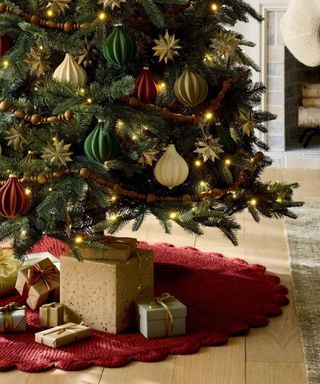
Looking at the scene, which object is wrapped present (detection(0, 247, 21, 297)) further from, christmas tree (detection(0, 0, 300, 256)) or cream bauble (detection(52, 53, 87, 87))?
cream bauble (detection(52, 53, 87, 87))

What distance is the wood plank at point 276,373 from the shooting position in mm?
2463

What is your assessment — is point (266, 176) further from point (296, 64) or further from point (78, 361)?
point (78, 361)

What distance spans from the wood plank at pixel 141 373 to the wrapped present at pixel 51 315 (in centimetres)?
33

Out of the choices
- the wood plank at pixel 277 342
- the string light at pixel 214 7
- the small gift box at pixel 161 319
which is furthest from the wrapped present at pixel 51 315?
the string light at pixel 214 7

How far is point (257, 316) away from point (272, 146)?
261 centimetres

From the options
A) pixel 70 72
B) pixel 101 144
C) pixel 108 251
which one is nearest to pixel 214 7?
pixel 70 72

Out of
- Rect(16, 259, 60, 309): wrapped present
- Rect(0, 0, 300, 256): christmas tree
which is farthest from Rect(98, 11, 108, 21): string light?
Rect(16, 259, 60, 309): wrapped present

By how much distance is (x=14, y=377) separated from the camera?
2486mm

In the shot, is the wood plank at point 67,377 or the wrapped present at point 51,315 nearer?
the wood plank at point 67,377

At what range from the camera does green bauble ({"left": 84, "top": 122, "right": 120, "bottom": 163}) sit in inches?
103

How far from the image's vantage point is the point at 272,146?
5379 mm

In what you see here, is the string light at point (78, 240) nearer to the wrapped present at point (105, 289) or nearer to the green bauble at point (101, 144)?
the wrapped present at point (105, 289)

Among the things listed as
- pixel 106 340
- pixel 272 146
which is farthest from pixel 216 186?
pixel 272 146

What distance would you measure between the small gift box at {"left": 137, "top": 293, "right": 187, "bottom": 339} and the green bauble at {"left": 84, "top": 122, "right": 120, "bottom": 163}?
17.9 inches
